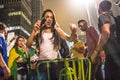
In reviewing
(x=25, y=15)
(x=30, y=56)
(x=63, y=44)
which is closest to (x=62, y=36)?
(x=63, y=44)

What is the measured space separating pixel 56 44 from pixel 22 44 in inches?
31.1

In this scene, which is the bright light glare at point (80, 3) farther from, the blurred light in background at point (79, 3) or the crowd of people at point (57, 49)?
the crowd of people at point (57, 49)

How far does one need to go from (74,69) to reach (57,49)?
381 millimetres

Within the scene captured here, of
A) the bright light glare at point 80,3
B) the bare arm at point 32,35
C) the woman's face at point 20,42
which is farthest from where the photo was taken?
the bright light glare at point 80,3

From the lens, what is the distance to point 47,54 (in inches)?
120

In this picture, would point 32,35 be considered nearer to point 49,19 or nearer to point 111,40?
point 49,19

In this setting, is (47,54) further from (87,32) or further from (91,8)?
(91,8)

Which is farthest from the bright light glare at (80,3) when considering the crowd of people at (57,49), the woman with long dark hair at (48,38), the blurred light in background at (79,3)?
the woman with long dark hair at (48,38)

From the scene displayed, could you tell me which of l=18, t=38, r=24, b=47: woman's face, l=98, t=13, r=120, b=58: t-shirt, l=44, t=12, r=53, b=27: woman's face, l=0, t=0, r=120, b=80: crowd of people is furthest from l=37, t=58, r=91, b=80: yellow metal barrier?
l=18, t=38, r=24, b=47: woman's face

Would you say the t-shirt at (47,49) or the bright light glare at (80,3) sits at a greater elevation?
the bright light glare at (80,3)

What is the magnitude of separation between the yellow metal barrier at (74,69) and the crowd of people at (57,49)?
0.22 ft

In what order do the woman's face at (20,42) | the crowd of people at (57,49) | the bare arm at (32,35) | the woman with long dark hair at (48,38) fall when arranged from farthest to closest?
the woman's face at (20,42)
the bare arm at (32,35)
the woman with long dark hair at (48,38)
the crowd of people at (57,49)

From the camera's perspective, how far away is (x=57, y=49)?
319 centimetres

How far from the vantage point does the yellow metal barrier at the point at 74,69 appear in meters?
2.88
